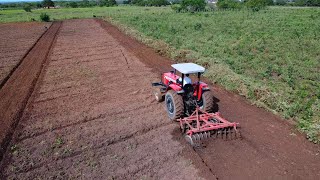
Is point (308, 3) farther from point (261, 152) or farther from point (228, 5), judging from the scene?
point (261, 152)

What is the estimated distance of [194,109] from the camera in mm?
9750

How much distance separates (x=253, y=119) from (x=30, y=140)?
7332 mm

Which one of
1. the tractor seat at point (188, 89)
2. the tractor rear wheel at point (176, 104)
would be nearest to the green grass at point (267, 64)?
the tractor seat at point (188, 89)

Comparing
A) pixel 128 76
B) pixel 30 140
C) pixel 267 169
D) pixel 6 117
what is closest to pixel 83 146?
pixel 30 140

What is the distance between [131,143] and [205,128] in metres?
2.24

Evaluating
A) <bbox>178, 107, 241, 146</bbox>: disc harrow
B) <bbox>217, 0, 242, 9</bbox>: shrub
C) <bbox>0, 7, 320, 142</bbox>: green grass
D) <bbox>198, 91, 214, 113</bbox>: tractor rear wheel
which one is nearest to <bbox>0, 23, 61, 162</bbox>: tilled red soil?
<bbox>178, 107, 241, 146</bbox>: disc harrow

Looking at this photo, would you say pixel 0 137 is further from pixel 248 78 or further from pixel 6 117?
pixel 248 78

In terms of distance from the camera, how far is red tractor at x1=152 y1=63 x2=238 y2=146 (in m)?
8.45

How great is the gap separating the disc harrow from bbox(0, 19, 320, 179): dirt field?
223mm

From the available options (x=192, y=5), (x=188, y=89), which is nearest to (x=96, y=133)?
(x=188, y=89)

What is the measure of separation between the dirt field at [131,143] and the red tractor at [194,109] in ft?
1.07

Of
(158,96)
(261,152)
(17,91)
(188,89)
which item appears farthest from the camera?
(17,91)

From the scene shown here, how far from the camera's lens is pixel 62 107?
11.2m

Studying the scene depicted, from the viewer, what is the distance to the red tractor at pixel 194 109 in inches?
333
